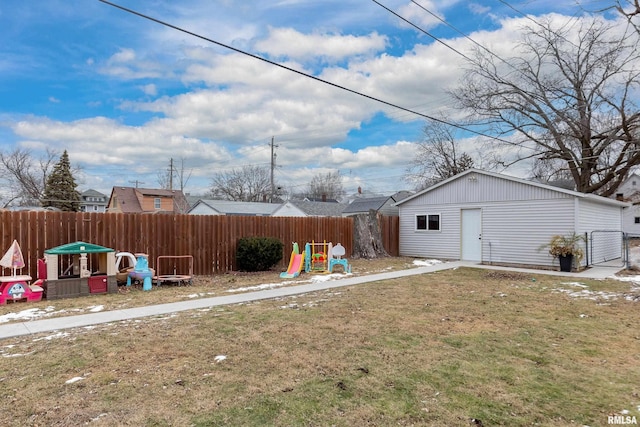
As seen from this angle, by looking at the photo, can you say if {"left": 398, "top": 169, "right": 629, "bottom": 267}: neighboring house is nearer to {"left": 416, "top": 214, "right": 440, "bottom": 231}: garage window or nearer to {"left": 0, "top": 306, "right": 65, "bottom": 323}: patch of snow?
{"left": 416, "top": 214, "right": 440, "bottom": 231}: garage window

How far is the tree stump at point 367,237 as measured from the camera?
16.5m

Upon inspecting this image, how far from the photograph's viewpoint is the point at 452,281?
32.6 ft

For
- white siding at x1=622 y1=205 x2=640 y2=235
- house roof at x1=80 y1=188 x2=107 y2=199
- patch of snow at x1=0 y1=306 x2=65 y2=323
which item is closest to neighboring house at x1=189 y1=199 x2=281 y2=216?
patch of snow at x1=0 y1=306 x2=65 y2=323

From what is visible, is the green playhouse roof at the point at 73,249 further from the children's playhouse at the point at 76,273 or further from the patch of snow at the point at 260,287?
the patch of snow at the point at 260,287

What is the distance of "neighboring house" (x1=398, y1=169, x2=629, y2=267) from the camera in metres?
12.7

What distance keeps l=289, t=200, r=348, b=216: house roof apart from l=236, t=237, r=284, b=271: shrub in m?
22.0

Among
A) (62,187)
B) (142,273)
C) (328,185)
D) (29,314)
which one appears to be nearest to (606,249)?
(142,273)

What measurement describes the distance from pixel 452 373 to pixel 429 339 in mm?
1121

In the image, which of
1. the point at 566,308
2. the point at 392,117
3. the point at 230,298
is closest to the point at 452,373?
the point at 566,308

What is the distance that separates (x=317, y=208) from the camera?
36156 millimetres

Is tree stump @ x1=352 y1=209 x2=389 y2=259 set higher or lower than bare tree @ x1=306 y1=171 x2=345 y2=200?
lower

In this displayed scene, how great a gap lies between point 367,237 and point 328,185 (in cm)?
4407

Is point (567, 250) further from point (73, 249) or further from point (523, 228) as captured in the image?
point (73, 249)

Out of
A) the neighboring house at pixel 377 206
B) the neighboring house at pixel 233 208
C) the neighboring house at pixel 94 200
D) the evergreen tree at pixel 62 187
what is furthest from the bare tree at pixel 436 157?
the neighboring house at pixel 94 200
